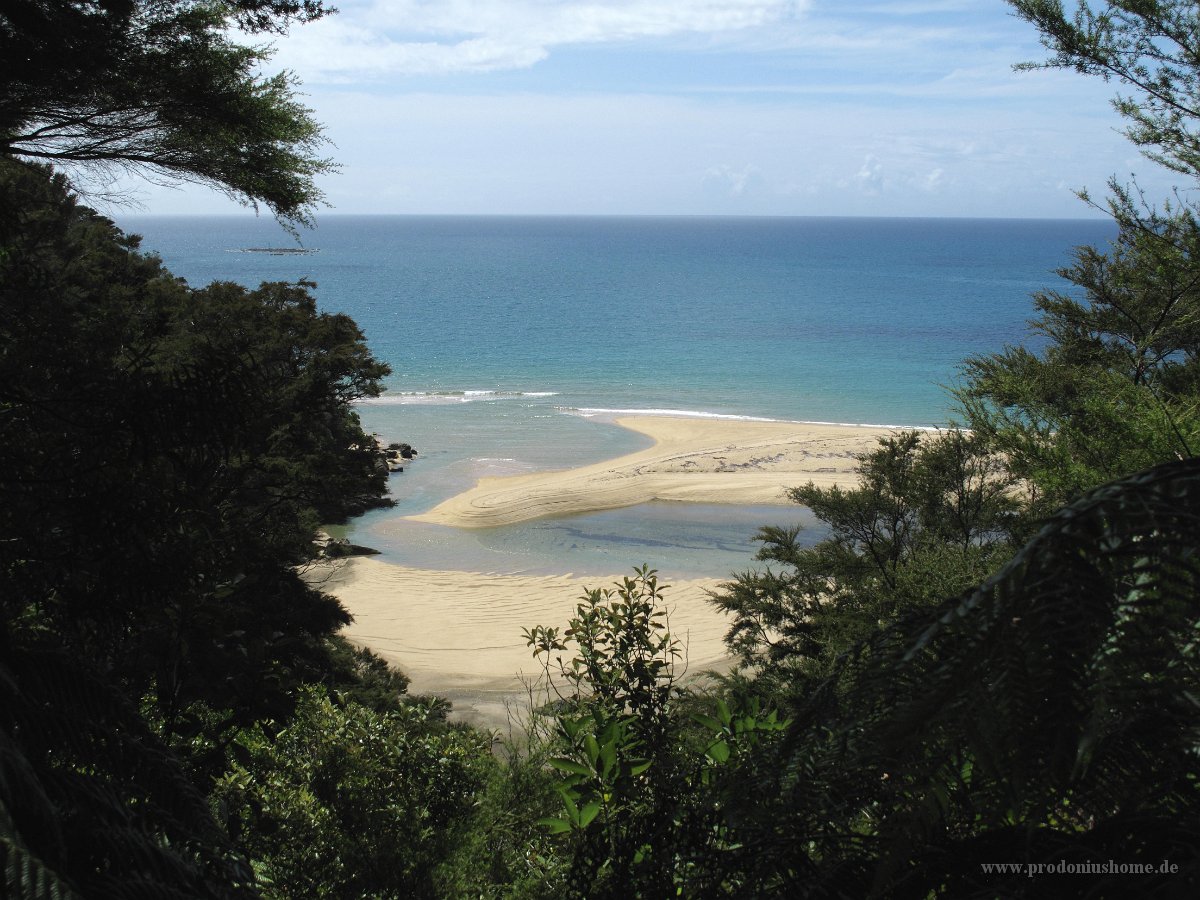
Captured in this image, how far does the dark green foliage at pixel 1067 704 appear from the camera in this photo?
4.01ft

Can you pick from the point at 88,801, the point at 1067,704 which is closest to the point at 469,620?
the point at 88,801

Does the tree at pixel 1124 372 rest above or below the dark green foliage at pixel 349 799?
above

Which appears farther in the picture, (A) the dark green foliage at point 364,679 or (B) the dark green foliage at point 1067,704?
(A) the dark green foliage at point 364,679

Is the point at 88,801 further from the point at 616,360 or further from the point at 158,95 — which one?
the point at 616,360

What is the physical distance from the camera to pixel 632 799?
316cm

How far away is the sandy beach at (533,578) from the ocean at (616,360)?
1.04m

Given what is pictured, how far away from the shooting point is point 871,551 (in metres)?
14.3

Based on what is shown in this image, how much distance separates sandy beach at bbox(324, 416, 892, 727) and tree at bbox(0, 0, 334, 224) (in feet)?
16.9

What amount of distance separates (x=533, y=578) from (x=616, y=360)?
107 ft

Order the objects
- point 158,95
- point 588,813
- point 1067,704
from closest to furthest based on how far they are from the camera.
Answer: point 1067,704
point 588,813
point 158,95

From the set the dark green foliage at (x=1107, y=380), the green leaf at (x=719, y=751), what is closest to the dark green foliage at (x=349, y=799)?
the green leaf at (x=719, y=751)

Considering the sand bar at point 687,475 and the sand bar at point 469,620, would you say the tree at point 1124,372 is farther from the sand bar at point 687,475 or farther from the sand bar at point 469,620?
the sand bar at point 687,475

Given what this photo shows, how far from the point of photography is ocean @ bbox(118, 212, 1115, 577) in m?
24.4

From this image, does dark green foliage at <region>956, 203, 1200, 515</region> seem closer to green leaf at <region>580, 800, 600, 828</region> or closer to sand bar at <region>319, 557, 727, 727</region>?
green leaf at <region>580, 800, 600, 828</region>
